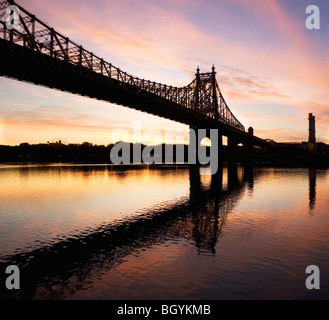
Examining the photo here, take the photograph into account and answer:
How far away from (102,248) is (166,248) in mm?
2662

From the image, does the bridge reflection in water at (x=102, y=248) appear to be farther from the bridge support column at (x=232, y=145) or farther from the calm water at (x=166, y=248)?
the bridge support column at (x=232, y=145)

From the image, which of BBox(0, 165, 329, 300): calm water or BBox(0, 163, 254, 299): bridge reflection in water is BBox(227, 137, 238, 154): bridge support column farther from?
BBox(0, 163, 254, 299): bridge reflection in water

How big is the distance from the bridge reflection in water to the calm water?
38 mm

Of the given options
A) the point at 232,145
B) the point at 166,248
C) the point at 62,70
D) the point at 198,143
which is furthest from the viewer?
the point at 232,145

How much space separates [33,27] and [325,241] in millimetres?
36548

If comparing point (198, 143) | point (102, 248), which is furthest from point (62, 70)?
point (198, 143)

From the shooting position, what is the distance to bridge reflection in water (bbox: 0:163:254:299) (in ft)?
33.8

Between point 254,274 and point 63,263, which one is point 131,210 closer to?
point 63,263

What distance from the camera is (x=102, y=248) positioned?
14.1 metres

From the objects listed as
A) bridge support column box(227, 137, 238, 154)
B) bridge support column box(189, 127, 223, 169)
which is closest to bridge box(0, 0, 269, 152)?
bridge support column box(189, 127, 223, 169)

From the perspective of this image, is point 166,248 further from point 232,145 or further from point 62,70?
point 232,145

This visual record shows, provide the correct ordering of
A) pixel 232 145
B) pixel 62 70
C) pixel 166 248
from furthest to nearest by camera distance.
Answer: pixel 232 145, pixel 62 70, pixel 166 248

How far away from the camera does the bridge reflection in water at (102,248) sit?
33.8 feet

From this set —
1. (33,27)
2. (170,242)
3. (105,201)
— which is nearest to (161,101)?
(33,27)
